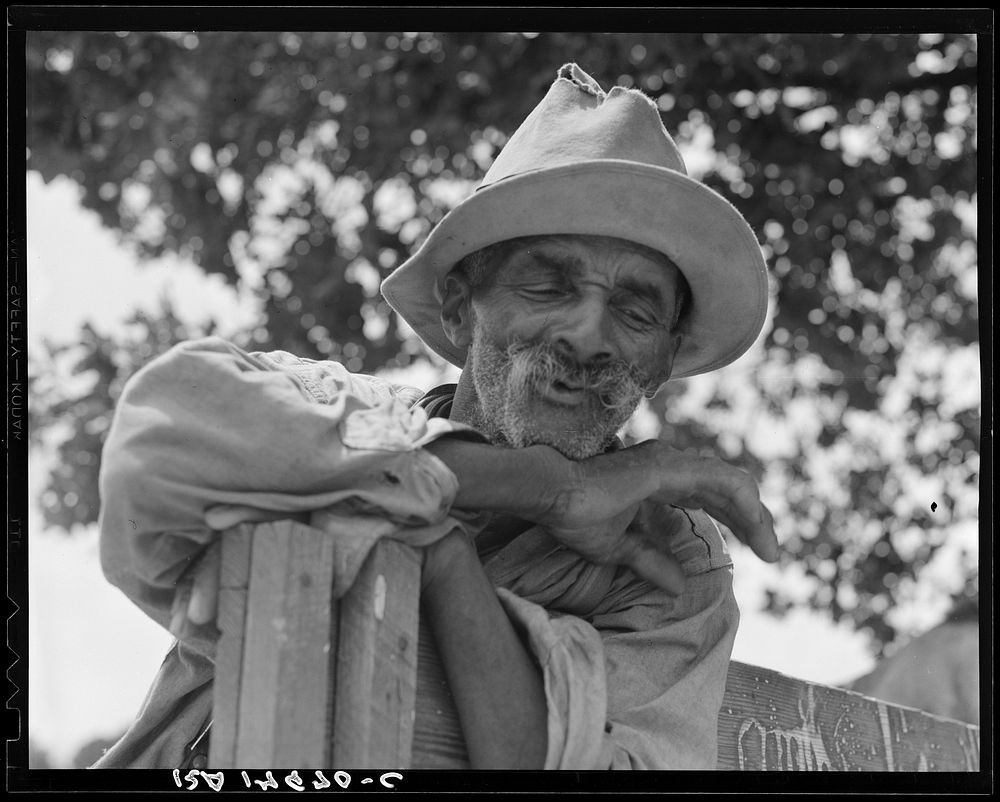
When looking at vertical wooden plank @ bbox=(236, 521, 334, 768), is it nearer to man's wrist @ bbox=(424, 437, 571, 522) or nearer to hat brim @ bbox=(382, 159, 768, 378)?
man's wrist @ bbox=(424, 437, 571, 522)

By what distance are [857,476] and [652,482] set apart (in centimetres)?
690

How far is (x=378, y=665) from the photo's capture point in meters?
2.47

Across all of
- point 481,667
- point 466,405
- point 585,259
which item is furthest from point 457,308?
point 481,667

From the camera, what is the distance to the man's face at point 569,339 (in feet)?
10.2

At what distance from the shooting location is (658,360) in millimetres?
3281

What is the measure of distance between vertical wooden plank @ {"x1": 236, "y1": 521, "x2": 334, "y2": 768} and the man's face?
762 millimetres

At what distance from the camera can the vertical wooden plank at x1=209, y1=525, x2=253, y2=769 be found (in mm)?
2408

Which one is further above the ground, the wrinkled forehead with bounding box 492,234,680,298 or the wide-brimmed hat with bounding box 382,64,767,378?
the wide-brimmed hat with bounding box 382,64,767,378

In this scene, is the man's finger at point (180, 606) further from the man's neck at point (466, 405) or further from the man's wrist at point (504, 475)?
the man's neck at point (466, 405)

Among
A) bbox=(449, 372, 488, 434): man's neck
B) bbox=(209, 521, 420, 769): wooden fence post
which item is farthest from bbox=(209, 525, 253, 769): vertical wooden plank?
bbox=(449, 372, 488, 434): man's neck

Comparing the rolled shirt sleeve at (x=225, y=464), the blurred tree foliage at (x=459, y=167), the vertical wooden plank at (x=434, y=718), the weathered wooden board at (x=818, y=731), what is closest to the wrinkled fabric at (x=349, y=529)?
the rolled shirt sleeve at (x=225, y=464)

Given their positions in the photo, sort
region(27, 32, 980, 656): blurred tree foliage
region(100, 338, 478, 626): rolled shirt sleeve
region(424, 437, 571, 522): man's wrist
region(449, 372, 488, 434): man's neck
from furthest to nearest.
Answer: region(27, 32, 980, 656): blurred tree foliage < region(449, 372, 488, 434): man's neck < region(424, 437, 571, 522): man's wrist < region(100, 338, 478, 626): rolled shirt sleeve

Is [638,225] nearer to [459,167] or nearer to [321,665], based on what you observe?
[321,665]
